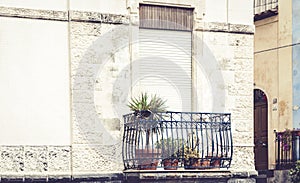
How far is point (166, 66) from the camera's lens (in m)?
17.6

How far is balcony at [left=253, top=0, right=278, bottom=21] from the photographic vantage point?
2285cm

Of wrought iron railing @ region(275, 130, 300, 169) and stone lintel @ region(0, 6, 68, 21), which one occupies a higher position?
stone lintel @ region(0, 6, 68, 21)

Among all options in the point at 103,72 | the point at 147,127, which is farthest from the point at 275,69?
the point at 103,72

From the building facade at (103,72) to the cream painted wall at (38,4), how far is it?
0.02 m

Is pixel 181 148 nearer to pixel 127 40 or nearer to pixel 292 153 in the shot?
pixel 127 40

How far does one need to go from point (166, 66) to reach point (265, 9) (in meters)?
7.15

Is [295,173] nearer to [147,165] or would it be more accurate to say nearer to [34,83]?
[147,165]

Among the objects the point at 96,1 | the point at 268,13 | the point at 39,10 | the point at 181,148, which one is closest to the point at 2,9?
the point at 39,10

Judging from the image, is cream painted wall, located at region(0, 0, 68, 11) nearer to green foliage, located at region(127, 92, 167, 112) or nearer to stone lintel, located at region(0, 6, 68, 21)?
stone lintel, located at region(0, 6, 68, 21)

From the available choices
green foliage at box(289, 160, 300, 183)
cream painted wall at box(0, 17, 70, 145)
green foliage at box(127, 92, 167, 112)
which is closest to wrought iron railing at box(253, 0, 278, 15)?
green foliage at box(289, 160, 300, 183)

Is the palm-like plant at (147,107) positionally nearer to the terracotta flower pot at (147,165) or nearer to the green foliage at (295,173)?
Result: the terracotta flower pot at (147,165)

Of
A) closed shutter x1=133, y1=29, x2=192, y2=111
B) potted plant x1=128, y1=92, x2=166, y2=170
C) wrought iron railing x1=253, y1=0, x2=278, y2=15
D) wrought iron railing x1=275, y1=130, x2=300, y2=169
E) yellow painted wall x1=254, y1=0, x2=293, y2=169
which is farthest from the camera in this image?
wrought iron railing x1=253, y1=0, x2=278, y2=15

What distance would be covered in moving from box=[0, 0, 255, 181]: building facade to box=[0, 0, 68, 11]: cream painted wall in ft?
0.07

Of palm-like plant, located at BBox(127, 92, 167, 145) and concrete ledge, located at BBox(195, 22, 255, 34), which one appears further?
concrete ledge, located at BBox(195, 22, 255, 34)
